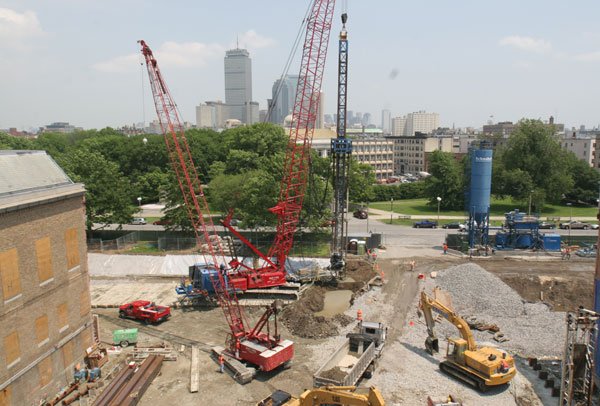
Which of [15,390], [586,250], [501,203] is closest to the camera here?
[15,390]

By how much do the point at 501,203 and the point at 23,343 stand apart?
7185 centimetres

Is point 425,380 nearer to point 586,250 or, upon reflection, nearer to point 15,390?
point 15,390

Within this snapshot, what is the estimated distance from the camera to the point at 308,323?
27203 millimetres

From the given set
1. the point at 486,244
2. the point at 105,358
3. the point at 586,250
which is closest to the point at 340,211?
the point at 486,244

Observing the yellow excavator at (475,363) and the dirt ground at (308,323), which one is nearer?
the yellow excavator at (475,363)

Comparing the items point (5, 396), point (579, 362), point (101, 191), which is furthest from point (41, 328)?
point (101, 191)

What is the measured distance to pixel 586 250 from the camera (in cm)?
4269

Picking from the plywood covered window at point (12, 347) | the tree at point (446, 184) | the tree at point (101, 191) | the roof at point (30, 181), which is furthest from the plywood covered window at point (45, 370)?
the tree at point (446, 184)

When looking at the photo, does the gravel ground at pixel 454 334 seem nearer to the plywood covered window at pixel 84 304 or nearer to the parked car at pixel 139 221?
the plywood covered window at pixel 84 304

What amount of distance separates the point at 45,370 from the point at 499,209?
65597 mm

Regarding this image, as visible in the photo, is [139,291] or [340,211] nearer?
[139,291]

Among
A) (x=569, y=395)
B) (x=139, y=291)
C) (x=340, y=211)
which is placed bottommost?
(x=139, y=291)

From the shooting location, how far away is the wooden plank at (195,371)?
20923mm

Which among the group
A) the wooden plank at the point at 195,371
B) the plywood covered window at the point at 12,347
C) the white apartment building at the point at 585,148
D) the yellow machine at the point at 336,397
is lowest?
the wooden plank at the point at 195,371
